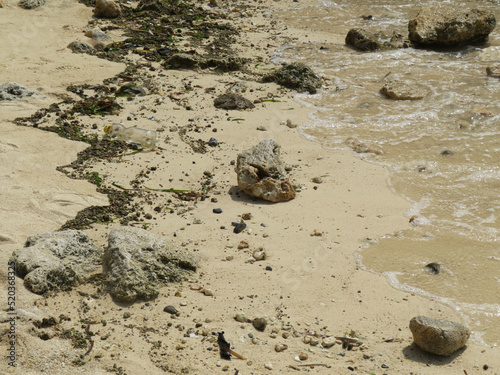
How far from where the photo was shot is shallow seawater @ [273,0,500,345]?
435cm

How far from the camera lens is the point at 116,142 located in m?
6.04

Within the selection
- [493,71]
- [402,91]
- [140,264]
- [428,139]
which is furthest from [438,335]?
[493,71]

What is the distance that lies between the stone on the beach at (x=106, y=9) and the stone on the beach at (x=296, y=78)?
12.2ft

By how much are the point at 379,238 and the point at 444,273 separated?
0.66 metres

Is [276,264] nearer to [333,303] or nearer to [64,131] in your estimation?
[333,303]

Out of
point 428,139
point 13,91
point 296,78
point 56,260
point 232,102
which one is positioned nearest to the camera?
point 56,260

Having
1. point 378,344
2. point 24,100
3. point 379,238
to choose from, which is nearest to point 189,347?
point 378,344

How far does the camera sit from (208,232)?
15.3 feet

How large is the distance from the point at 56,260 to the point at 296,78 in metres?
5.33

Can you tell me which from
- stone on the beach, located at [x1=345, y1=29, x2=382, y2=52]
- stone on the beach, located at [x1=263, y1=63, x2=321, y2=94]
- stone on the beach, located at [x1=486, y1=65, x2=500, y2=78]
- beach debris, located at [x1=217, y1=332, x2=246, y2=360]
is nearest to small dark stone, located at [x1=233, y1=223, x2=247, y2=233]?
beach debris, located at [x1=217, y1=332, x2=246, y2=360]

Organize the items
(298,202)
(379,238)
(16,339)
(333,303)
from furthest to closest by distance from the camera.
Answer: (298,202)
(379,238)
(333,303)
(16,339)

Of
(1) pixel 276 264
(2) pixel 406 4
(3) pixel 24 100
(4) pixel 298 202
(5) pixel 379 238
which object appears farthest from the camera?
(2) pixel 406 4

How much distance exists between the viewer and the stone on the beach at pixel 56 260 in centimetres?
357

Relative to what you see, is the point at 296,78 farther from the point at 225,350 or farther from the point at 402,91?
the point at 225,350
